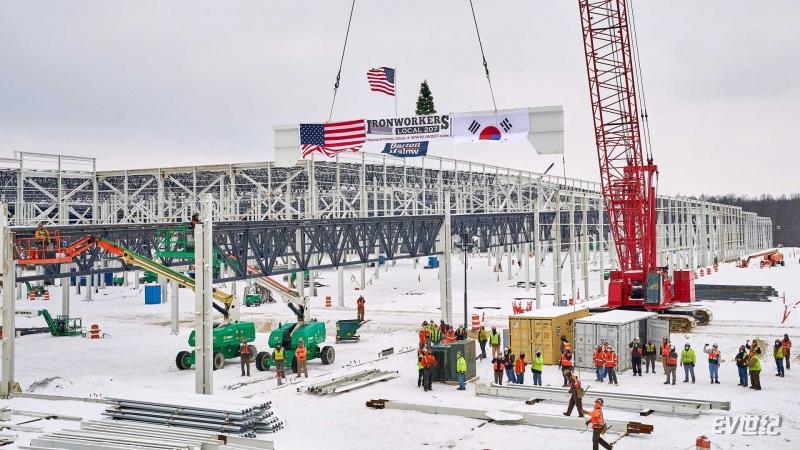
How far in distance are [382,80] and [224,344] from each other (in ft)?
63.3

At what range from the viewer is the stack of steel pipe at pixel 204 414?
57.2ft

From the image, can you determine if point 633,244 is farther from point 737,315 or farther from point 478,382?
point 478,382

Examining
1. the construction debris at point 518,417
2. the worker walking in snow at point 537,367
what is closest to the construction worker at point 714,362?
the worker walking in snow at point 537,367

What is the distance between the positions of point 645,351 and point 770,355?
6.02 metres

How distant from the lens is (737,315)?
41250 mm

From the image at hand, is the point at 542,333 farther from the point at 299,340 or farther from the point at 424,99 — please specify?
the point at 424,99

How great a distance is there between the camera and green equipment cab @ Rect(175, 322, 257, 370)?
95.0 ft

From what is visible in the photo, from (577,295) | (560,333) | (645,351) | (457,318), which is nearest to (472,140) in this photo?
(560,333)

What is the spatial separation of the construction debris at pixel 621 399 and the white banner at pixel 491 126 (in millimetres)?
12183

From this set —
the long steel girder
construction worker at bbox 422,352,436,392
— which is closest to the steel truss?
the long steel girder

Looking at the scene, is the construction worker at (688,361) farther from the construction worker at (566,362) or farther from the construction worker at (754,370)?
the construction worker at (566,362)

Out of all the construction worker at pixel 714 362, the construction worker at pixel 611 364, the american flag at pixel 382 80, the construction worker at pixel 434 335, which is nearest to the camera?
the construction worker at pixel 714 362

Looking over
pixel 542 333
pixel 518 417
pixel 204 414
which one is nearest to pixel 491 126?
pixel 542 333

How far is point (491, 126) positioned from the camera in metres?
32.0
